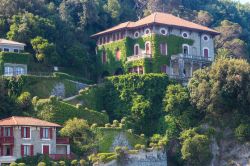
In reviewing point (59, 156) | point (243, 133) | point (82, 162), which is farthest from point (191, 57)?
point (59, 156)

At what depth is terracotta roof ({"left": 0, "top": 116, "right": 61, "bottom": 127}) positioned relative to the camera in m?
77.2

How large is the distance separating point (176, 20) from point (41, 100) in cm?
2629

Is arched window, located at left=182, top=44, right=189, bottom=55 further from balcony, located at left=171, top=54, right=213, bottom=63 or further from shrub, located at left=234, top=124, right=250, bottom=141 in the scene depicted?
shrub, located at left=234, top=124, right=250, bottom=141

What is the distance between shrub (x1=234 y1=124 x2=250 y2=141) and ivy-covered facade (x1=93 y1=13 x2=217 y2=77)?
13382 millimetres

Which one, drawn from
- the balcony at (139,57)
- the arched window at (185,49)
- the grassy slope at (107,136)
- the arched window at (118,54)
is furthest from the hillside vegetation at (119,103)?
the arched window at (185,49)

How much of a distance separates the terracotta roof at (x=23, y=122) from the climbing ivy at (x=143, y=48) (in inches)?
860

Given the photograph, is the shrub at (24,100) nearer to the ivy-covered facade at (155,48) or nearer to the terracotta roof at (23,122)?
the terracotta roof at (23,122)

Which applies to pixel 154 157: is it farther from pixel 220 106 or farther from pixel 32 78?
pixel 32 78

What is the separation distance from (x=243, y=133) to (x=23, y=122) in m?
24.1

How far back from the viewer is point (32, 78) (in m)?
88.6

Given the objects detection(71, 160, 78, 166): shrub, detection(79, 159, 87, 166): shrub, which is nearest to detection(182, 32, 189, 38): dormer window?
detection(79, 159, 87, 166): shrub

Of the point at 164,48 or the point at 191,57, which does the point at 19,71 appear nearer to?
the point at 164,48

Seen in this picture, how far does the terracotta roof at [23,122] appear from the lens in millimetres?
77162

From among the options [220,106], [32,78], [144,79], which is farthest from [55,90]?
[220,106]
